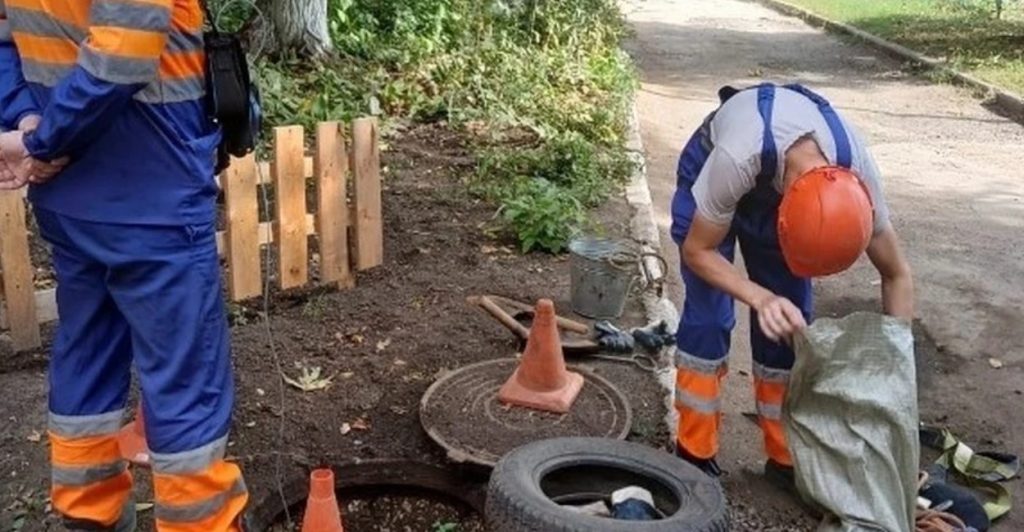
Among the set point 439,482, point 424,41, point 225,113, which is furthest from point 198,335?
point 424,41

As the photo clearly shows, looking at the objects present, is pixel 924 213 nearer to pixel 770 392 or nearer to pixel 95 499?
pixel 770 392

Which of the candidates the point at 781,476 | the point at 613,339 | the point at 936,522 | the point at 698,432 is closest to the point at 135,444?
the point at 698,432

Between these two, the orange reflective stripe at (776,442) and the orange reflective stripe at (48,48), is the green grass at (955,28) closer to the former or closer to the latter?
the orange reflective stripe at (776,442)

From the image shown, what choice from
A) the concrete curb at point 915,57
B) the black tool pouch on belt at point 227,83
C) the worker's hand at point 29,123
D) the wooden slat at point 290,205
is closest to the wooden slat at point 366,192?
the wooden slat at point 290,205

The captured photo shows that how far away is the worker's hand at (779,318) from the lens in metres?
2.89

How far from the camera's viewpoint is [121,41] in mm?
2193

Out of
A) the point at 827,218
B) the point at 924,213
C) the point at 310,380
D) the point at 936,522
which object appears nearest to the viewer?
the point at 827,218

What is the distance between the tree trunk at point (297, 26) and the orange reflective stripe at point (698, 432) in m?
7.24

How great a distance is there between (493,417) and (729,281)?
1.16m

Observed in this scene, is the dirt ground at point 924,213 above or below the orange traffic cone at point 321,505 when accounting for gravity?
below

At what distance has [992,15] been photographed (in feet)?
64.3

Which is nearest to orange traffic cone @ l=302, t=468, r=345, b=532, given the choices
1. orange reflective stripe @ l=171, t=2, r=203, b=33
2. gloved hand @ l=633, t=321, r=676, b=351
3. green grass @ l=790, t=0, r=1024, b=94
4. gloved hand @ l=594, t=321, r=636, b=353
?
orange reflective stripe @ l=171, t=2, r=203, b=33

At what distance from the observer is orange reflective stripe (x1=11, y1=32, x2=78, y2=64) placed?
93.7 inches

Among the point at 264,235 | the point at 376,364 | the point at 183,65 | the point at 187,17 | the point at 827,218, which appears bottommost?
the point at 376,364
